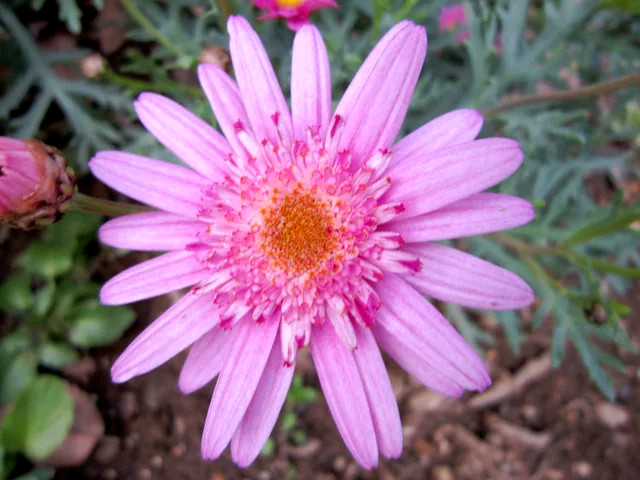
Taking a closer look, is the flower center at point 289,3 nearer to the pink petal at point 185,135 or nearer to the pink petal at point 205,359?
the pink petal at point 185,135

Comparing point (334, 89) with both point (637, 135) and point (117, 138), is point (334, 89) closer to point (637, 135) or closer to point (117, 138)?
point (117, 138)

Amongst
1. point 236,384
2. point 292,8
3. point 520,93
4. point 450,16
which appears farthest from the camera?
point 450,16

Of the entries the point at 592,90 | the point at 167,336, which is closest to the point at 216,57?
the point at 167,336

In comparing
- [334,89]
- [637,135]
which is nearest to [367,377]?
[334,89]

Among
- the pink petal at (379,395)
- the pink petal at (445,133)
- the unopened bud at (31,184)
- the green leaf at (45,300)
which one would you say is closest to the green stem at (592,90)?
the pink petal at (445,133)

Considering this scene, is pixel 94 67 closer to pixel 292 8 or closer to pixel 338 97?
pixel 292 8
